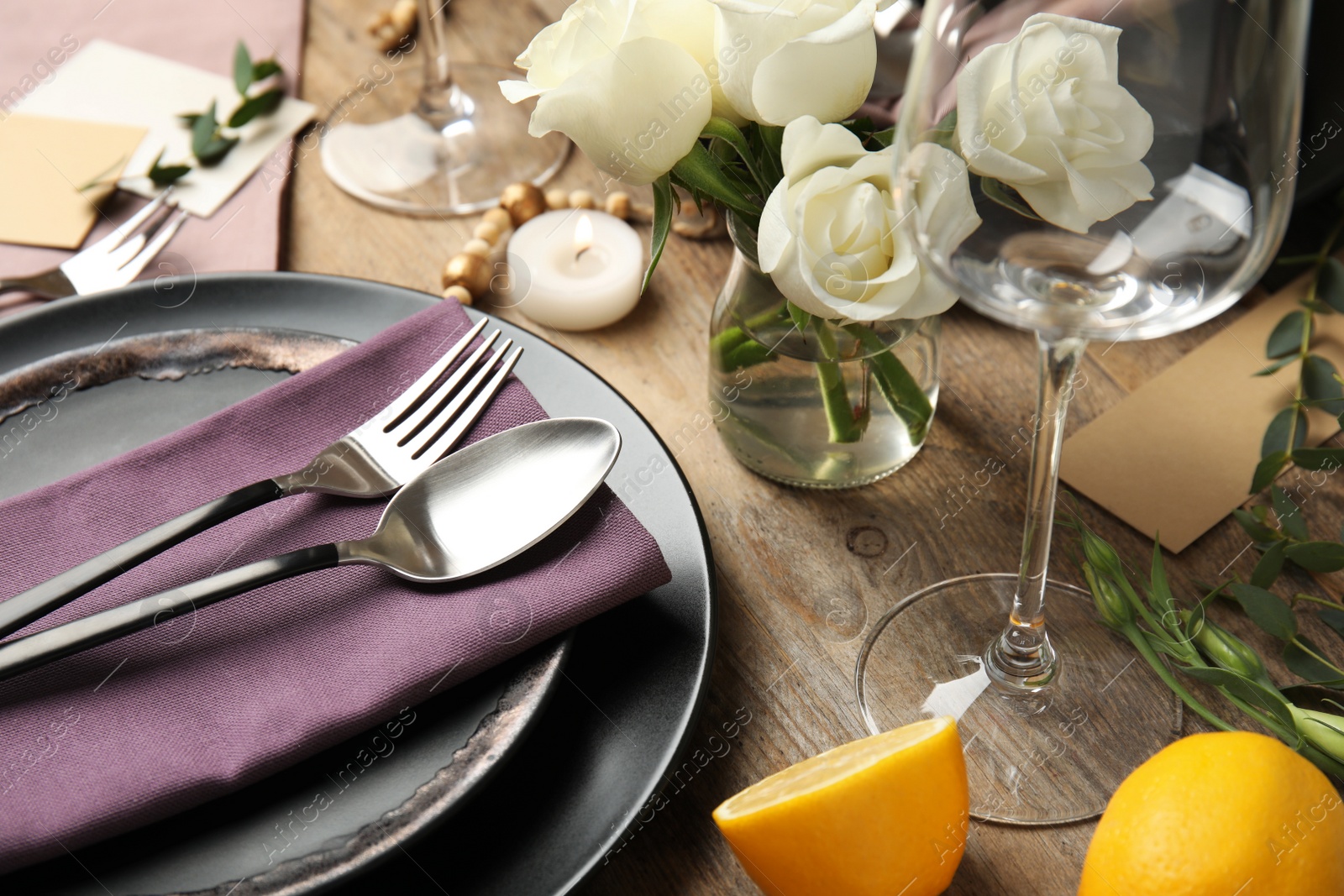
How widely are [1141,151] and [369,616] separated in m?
0.30

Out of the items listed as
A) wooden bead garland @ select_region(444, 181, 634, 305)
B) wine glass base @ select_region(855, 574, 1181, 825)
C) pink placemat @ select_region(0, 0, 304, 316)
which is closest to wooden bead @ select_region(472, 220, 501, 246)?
wooden bead garland @ select_region(444, 181, 634, 305)

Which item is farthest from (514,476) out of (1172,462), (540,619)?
(1172,462)

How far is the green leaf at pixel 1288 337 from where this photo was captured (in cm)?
56

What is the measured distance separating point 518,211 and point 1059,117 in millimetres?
410

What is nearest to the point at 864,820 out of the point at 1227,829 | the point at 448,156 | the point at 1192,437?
the point at 1227,829

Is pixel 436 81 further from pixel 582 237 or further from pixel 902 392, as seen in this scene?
pixel 902 392

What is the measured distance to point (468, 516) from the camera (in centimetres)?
42

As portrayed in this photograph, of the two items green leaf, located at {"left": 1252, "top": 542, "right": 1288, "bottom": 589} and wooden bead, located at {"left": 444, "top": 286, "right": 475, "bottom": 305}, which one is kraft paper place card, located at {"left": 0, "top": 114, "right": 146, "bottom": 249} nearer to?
wooden bead, located at {"left": 444, "top": 286, "right": 475, "bottom": 305}

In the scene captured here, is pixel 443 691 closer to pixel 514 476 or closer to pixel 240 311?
pixel 514 476

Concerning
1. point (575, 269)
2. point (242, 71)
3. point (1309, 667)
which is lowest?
point (1309, 667)

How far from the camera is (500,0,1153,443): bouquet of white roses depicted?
32 cm

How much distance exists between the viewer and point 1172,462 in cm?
53

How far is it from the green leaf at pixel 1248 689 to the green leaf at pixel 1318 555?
87 millimetres

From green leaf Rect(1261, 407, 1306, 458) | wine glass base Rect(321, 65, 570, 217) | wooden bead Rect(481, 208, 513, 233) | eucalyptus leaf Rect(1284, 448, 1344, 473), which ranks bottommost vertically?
green leaf Rect(1261, 407, 1306, 458)
